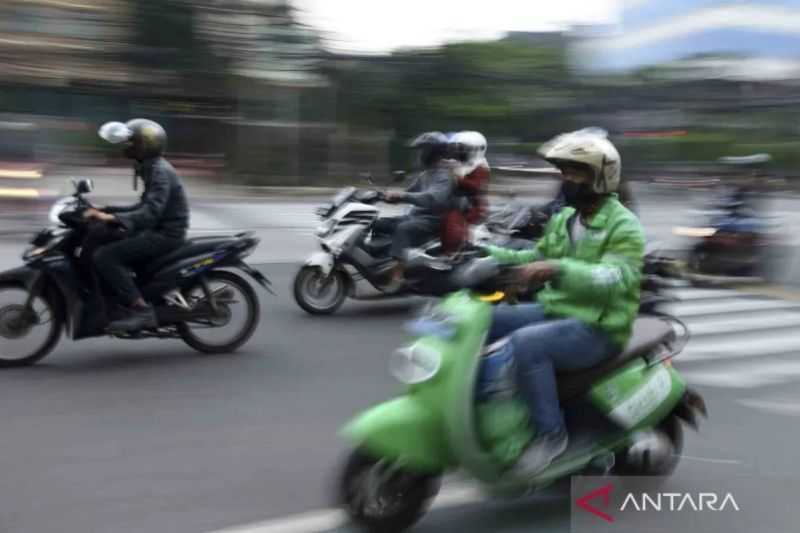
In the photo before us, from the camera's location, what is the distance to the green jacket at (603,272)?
12.3ft

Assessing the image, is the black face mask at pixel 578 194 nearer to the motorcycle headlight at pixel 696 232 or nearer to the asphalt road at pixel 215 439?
the asphalt road at pixel 215 439

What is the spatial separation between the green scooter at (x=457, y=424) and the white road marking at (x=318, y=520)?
222mm

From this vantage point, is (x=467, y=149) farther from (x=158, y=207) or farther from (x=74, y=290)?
(x=74, y=290)

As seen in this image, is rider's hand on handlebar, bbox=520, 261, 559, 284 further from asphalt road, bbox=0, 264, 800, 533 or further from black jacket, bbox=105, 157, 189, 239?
black jacket, bbox=105, 157, 189, 239

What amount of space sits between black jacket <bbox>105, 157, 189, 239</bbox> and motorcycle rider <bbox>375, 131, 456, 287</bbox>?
7.67ft

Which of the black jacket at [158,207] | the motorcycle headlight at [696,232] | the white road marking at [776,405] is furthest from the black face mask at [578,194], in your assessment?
the motorcycle headlight at [696,232]

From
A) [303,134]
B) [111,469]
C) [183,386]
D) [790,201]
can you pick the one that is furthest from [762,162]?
[790,201]

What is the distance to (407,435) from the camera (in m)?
3.59

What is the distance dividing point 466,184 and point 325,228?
4.54 ft

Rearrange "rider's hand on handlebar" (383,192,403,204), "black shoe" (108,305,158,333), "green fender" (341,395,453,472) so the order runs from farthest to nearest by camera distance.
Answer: "rider's hand on handlebar" (383,192,403,204)
"black shoe" (108,305,158,333)
"green fender" (341,395,453,472)

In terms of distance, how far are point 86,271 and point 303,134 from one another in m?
24.4

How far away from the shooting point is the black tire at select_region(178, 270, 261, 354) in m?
7.05

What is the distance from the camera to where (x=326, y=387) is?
20.9 ft

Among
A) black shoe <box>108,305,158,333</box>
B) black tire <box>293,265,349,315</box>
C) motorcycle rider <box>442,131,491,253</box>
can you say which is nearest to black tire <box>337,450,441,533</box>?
black shoe <box>108,305,158,333</box>
